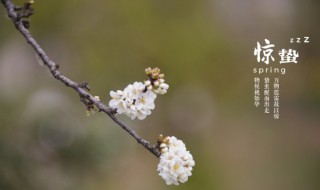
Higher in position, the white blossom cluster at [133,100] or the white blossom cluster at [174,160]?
the white blossom cluster at [133,100]

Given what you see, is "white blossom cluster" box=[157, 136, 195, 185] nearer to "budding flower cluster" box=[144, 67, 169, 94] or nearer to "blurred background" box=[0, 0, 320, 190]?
"budding flower cluster" box=[144, 67, 169, 94]

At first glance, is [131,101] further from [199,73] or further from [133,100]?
[199,73]

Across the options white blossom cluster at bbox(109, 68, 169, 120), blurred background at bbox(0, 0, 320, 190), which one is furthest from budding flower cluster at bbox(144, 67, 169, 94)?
blurred background at bbox(0, 0, 320, 190)

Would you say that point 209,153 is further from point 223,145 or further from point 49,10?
point 49,10

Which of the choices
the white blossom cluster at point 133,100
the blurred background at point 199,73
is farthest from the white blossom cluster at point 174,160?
the blurred background at point 199,73

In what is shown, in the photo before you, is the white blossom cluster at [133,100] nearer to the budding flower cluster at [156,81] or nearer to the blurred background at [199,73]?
the budding flower cluster at [156,81]

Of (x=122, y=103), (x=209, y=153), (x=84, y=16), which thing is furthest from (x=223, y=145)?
(x=122, y=103)
